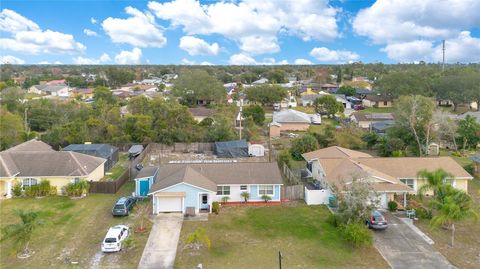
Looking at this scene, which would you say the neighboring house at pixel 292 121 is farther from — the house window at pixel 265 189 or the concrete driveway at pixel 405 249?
the concrete driveway at pixel 405 249

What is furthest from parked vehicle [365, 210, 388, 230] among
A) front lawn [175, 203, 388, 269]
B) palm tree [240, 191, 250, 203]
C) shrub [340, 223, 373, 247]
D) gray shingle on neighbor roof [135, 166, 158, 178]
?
gray shingle on neighbor roof [135, 166, 158, 178]

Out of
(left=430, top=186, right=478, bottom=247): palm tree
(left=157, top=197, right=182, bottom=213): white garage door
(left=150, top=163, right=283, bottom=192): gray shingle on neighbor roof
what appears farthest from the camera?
(left=150, top=163, right=283, bottom=192): gray shingle on neighbor roof

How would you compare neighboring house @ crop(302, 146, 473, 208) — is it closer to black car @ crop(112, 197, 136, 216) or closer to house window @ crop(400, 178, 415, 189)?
house window @ crop(400, 178, 415, 189)

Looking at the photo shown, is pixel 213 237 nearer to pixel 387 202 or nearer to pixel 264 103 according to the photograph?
pixel 387 202

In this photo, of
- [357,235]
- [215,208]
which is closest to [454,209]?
[357,235]

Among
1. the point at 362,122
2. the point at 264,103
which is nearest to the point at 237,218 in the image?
the point at 362,122

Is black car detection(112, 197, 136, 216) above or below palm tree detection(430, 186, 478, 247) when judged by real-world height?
below

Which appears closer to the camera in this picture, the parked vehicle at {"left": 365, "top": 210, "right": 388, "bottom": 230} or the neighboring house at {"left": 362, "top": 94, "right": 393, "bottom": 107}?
the parked vehicle at {"left": 365, "top": 210, "right": 388, "bottom": 230}
